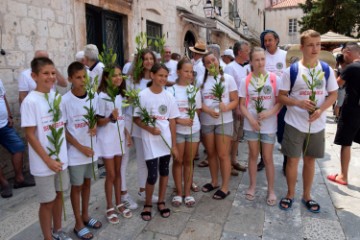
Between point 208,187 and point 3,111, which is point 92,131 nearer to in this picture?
point 208,187

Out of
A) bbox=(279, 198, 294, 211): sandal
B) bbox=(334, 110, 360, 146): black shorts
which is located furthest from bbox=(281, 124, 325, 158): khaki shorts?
bbox=(334, 110, 360, 146): black shorts

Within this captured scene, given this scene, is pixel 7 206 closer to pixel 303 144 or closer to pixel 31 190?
pixel 31 190

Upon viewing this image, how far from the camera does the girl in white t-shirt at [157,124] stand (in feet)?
10.0

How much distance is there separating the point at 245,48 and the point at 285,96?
4.97 feet

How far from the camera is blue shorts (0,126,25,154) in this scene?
4.14 m

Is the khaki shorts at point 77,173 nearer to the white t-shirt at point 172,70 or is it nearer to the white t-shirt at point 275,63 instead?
the white t-shirt at point 275,63

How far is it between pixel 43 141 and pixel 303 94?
2.46m

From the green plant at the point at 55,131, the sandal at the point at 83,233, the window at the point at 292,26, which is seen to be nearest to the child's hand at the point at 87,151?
the green plant at the point at 55,131

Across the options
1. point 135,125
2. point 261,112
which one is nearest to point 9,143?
point 135,125

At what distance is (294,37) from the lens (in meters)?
34.2

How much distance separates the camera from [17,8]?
4.55m

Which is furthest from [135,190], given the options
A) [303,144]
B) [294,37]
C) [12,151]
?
[294,37]

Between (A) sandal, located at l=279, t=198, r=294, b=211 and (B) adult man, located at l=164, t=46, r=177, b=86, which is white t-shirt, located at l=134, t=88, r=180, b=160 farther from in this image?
(B) adult man, located at l=164, t=46, r=177, b=86

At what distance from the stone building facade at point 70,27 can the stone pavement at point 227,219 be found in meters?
1.62
